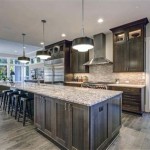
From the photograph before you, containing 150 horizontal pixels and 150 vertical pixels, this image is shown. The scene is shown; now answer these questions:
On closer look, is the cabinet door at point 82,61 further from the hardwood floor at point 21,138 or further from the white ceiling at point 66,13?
the hardwood floor at point 21,138

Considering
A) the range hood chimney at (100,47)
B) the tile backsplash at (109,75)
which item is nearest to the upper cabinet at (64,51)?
the tile backsplash at (109,75)

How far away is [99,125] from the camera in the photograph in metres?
1.95

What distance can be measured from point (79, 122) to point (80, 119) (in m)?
0.05

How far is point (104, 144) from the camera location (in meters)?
2.12

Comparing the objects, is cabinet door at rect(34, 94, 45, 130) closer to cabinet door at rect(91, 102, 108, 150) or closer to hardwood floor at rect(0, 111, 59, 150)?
hardwood floor at rect(0, 111, 59, 150)

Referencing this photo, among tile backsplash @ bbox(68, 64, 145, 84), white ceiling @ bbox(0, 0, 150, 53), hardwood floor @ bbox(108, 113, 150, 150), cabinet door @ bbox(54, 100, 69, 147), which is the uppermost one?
white ceiling @ bbox(0, 0, 150, 53)

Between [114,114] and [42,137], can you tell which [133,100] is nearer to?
[114,114]

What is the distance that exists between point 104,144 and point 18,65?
39.2 ft

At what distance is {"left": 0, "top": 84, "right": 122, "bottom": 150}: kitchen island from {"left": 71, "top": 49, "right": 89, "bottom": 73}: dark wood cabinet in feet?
12.4

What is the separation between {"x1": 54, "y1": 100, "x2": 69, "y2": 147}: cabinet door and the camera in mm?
2072

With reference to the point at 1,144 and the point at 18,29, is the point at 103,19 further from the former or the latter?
the point at 1,144

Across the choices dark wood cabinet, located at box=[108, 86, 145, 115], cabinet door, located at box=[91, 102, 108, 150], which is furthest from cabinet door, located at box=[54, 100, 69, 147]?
dark wood cabinet, located at box=[108, 86, 145, 115]

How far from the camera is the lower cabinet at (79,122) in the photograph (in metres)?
1.76

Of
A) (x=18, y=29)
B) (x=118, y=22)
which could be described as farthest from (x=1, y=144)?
(x=118, y=22)
